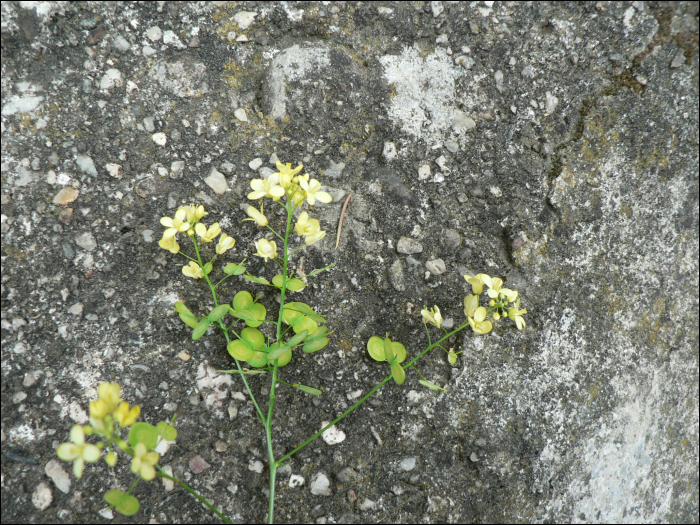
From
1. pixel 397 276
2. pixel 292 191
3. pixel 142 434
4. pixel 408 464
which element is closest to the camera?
pixel 142 434

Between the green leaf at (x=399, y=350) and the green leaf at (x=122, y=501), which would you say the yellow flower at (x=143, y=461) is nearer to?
the green leaf at (x=122, y=501)

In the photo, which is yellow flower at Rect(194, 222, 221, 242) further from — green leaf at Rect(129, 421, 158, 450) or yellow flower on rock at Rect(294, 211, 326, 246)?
green leaf at Rect(129, 421, 158, 450)

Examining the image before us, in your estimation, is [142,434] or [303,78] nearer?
[142,434]

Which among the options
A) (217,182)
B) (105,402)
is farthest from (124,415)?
(217,182)

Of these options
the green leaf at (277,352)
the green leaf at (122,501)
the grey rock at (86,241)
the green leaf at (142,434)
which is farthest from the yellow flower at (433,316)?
the grey rock at (86,241)

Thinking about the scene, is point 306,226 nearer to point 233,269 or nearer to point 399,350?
point 233,269

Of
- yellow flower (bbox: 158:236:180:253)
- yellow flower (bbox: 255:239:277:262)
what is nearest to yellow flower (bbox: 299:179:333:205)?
yellow flower (bbox: 255:239:277:262)
